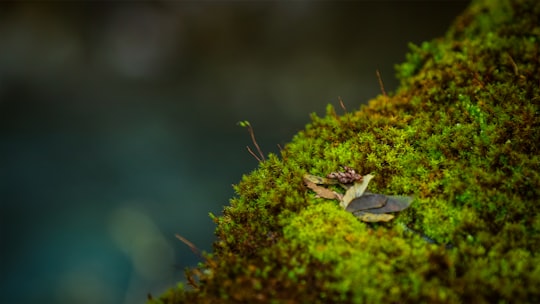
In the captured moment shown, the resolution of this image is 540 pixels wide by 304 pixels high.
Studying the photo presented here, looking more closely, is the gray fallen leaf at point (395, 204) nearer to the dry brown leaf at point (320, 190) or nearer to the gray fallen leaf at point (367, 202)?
the gray fallen leaf at point (367, 202)

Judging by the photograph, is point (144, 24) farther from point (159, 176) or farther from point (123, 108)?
point (159, 176)

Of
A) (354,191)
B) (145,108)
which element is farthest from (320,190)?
(145,108)

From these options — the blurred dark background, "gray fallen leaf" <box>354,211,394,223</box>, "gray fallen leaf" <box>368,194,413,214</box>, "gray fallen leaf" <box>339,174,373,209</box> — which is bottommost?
"gray fallen leaf" <box>354,211,394,223</box>

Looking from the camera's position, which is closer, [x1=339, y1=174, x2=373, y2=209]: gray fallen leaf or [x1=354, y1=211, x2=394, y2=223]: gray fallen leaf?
[x1=354, y1=211, x2=394, y2=223]: gray fallen leaf

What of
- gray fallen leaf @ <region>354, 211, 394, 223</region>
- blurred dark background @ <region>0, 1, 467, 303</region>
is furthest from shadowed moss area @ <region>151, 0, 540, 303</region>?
blurred dark background @ <region>0, 1, 467, 303</region>

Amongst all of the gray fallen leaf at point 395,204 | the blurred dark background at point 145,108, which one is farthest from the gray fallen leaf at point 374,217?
the blurred dark background at point 145,108

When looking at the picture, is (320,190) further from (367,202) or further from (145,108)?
(145,108)

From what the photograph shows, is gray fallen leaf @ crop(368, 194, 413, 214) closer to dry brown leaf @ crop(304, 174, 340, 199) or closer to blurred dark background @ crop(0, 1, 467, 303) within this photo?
dry brown leaf @ crop(304, 174, 340, 199)
